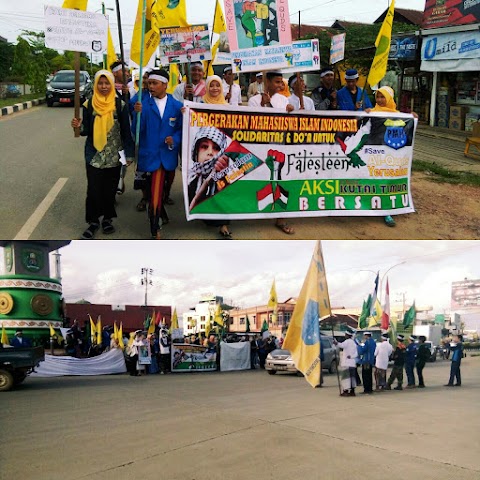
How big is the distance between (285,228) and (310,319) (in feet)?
3.97

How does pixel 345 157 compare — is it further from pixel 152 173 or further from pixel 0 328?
pixel 0 328

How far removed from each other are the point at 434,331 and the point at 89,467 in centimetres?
2515

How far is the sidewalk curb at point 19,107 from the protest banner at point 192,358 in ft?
40.9

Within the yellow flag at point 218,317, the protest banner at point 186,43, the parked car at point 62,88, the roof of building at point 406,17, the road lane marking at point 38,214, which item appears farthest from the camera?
the roof of building at point 406,17

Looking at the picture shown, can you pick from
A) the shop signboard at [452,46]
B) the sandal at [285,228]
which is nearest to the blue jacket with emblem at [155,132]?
the sandal at [285,228]

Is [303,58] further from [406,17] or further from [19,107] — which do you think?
[406,17]

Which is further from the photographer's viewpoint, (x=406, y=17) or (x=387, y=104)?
(x=406, y=17)

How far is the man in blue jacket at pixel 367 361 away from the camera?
9812mm

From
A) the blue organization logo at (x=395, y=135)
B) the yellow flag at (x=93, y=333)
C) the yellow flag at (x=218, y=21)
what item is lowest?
the yellow flag at (x=93, y=333)

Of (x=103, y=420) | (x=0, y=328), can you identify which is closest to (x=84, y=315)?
(x=0, y=328)

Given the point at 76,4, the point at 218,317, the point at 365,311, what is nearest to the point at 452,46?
the point at 365,311

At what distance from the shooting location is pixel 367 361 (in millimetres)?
9938

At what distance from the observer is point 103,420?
21.1 feet

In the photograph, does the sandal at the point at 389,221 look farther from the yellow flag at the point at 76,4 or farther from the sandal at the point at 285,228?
the yellow flag at the point at 76,4
